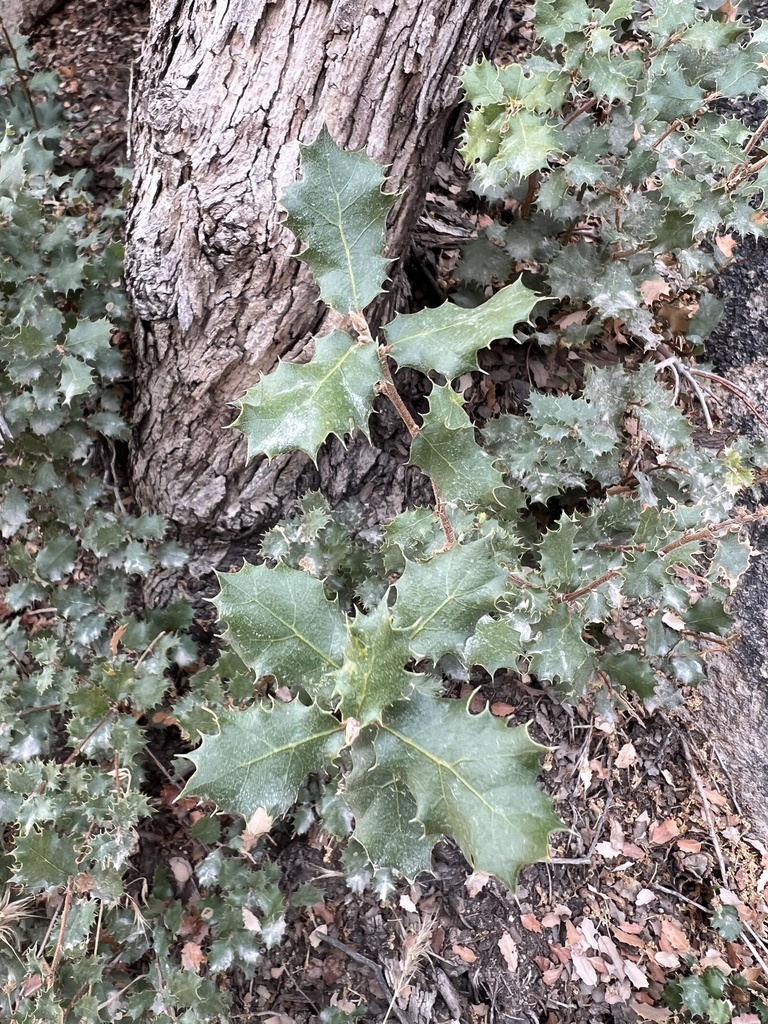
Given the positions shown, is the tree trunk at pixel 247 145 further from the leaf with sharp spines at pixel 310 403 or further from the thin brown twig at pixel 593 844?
the thin brown twig at pixel 593 844

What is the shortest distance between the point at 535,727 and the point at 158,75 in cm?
189

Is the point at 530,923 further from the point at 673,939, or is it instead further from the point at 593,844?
the point at 673,939

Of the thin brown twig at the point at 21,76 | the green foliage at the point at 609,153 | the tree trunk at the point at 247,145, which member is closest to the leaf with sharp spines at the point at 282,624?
the tree trunk at the point at 247,145

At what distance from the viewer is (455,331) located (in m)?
1.16

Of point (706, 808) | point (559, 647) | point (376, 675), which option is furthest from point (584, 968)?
point (376, 675)

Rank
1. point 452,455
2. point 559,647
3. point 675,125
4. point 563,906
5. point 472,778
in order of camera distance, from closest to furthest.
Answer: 1. point 472,778
2. point 452,455
3. point 559,647
4. point 675,125
5. point 563,906

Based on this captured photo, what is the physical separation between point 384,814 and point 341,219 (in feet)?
3.15

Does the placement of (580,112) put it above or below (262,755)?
above

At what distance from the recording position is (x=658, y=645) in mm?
1792

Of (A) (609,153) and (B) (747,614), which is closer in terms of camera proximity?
(A) (609,153)

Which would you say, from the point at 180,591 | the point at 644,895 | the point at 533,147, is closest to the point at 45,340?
the point at 180,591

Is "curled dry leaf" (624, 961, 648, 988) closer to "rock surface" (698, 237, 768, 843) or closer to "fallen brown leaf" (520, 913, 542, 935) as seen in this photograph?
"fallen brown leaf" (520, 913, 542, 935)

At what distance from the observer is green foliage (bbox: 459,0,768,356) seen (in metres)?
1.48

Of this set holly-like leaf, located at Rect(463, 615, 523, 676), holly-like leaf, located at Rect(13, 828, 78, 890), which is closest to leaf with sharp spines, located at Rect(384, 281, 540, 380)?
holly-like leaf, located at Rect(463, 615, 523, 676)
